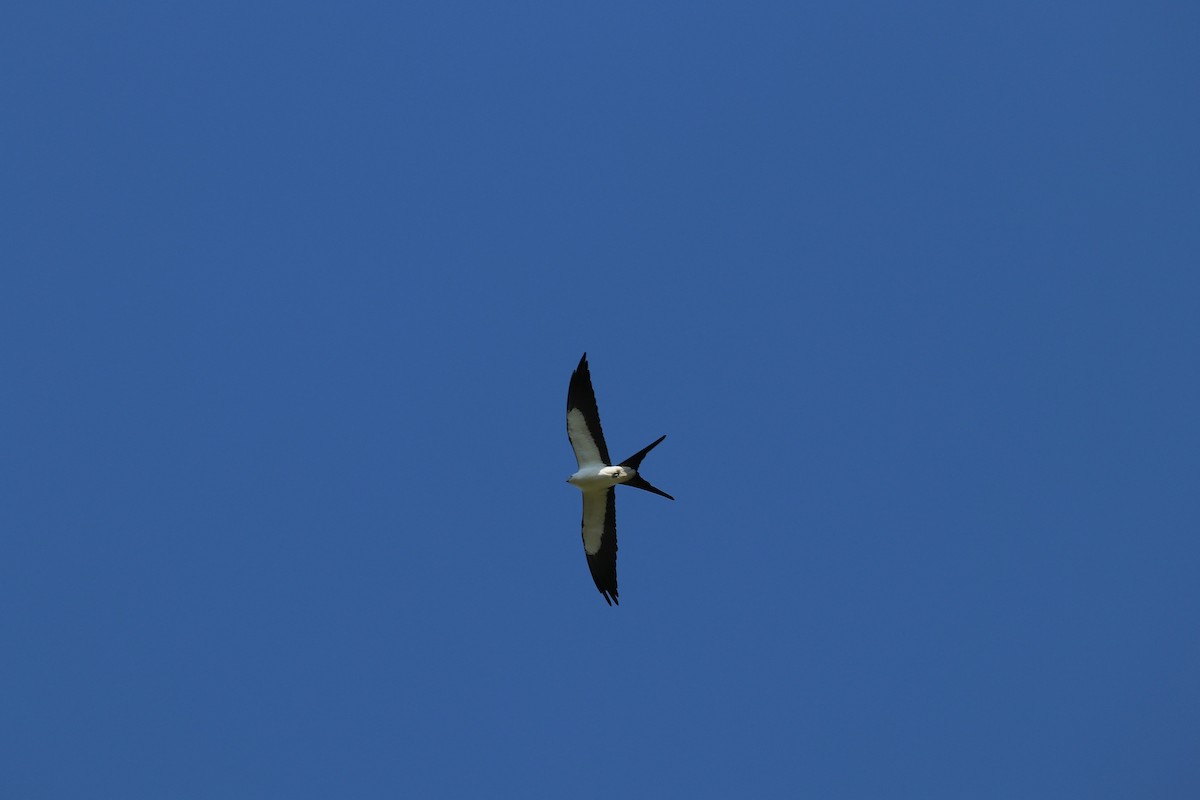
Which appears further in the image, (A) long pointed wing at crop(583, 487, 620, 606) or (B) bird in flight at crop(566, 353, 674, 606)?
(A) long pointed wing at crop(583, 487, 620, 606)

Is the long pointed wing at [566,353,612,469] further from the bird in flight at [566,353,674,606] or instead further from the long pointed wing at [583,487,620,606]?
the long pointed wing at [583,487,620,606]

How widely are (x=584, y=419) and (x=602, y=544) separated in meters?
2.31

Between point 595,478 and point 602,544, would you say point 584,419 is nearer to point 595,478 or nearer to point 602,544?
point 595,478

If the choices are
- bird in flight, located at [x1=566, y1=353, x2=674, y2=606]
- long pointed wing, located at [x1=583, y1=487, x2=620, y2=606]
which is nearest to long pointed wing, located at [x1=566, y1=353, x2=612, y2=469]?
bird in flight, located at [x1=566, y1=353, x2=674, y2=606]

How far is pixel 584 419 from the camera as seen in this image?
1914cm

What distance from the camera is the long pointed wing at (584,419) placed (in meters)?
19.1

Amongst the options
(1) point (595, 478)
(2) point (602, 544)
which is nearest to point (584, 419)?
(1) point (595, 478)

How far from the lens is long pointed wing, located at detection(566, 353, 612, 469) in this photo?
19.1m

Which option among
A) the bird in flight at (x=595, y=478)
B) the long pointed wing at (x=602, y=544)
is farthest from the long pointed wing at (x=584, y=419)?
the long pointed wing at (x=602, y=544)

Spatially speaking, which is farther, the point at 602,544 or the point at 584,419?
the point at 602,544

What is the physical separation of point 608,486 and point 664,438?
1.73 m

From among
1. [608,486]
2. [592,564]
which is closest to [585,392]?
[608,486]

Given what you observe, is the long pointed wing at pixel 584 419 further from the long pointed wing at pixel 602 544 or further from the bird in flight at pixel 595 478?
the long pointed wing at pixel 602 544

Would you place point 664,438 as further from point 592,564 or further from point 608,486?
point 592,564
